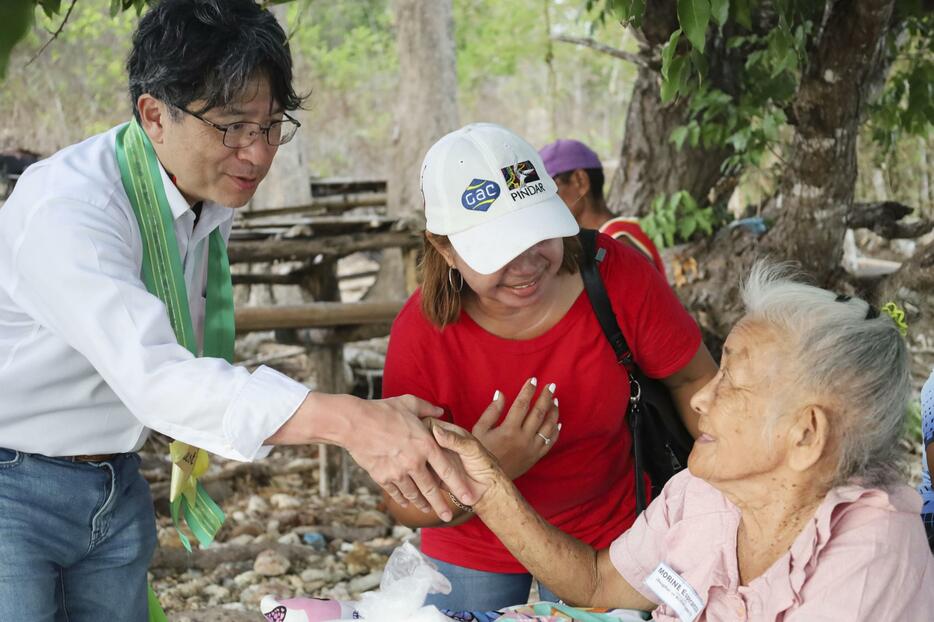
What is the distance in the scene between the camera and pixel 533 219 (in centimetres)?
224

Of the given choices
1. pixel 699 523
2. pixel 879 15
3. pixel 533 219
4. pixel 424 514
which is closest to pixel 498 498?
pixel 424 514

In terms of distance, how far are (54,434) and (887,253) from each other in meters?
10.4

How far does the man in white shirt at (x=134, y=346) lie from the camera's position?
5.55 ft

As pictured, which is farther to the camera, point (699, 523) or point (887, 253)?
point (887, 253)

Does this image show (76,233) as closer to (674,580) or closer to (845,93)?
(674,580)

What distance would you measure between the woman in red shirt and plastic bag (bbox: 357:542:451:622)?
29cm

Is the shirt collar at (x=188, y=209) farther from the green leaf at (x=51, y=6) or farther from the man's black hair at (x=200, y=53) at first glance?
the green leaf at (x=51, y=6)

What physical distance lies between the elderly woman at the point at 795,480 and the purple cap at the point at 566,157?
6.55 ft

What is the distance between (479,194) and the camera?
225 cm

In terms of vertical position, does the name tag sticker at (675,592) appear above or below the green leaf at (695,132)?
below

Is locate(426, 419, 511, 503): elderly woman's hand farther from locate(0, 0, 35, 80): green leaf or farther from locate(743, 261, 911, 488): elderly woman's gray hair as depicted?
locate(0, 0, 35, 80): green leaf

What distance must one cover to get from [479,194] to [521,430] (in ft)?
1.86

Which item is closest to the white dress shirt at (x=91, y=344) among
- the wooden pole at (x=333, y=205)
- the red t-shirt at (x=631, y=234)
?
the red t-shirt at (x=631, y=234)

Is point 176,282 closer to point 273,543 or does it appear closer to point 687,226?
point 687,226
